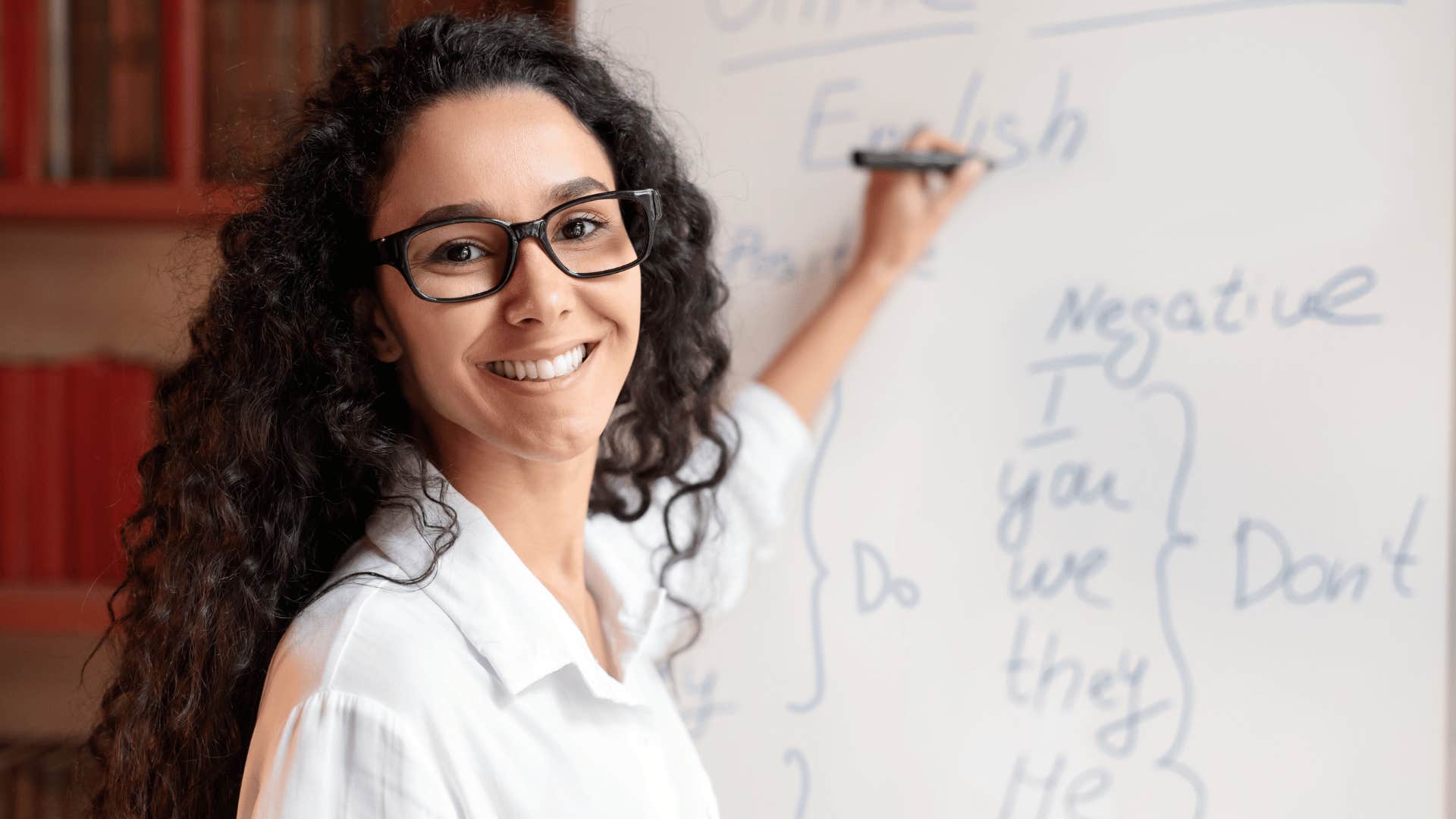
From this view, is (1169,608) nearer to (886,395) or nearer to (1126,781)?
(1126,781)

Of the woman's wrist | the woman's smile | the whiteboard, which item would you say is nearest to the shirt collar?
the woman's smile

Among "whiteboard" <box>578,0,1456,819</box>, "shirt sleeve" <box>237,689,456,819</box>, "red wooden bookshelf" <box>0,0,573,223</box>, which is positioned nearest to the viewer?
"shirt sleeve" <box>237,689,456,819</box>

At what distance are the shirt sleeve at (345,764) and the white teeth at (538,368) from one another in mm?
229

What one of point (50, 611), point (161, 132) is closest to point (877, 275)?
point (161, 132)

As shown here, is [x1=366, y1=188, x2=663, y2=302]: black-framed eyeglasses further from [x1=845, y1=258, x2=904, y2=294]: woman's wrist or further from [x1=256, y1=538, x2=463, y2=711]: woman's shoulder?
[x1=845, y1=258, x2=904, y2=294]: woman's wrist

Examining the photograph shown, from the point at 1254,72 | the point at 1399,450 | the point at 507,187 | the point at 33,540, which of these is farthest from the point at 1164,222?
the point at 33,540

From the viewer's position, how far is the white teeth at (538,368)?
0.69m

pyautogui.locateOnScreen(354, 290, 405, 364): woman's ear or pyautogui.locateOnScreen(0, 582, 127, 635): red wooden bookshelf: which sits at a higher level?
pyautogui.locateOnScreen(354, 290, 405, 364): woman's ear

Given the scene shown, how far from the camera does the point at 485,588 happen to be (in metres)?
0.72

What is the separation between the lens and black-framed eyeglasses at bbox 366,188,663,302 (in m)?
0.66

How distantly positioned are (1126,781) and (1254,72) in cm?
64

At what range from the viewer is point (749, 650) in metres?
0.99

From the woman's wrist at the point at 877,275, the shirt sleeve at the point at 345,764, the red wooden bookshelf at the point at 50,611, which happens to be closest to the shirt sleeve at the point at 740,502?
the woman's wrist at the point at 877,275

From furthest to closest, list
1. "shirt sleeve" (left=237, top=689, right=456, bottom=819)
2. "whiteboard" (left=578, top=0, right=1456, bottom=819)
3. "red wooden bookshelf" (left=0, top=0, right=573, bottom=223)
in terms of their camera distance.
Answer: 1. "red wooden bookshelf" (left=0, top=0, right=573, bottom=223)
2. "whiteboard" (left=578, top=0, right=1456, bottom=819)
3. "shirt sleeve" (left=237, top=689, right=456, bottom=819)
